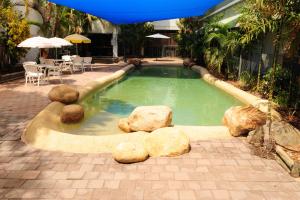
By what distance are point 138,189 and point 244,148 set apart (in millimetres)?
2478

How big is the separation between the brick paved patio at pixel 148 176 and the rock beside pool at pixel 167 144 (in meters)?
0.14

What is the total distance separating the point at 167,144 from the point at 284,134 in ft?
7.11

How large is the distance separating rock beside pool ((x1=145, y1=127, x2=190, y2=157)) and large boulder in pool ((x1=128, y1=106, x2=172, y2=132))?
28.0 inches

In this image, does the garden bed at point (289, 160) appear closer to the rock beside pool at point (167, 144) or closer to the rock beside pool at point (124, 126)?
the rock beside pool at point (167, 144)

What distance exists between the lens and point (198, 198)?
398 cm

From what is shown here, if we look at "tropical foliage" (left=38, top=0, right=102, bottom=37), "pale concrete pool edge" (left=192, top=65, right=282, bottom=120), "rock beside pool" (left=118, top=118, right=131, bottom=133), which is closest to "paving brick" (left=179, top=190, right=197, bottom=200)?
"rock beside pool" (left=118, top=118, right=131, bottom=133)

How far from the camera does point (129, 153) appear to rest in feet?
16.4

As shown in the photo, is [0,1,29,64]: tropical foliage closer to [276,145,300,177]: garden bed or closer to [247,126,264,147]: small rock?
[247,126,264,147]: small rock

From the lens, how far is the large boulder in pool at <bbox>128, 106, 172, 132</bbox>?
6.30 metres

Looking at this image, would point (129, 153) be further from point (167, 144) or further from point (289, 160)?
point (289, 160)

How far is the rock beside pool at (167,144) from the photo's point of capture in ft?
17.5

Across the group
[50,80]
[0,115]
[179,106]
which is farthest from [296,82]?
[50,80]

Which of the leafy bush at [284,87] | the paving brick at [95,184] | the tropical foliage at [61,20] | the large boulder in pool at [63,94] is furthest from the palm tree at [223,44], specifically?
the paving brick at [95,184]

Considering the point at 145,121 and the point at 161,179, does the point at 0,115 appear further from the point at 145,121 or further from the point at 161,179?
the point at 161,179
